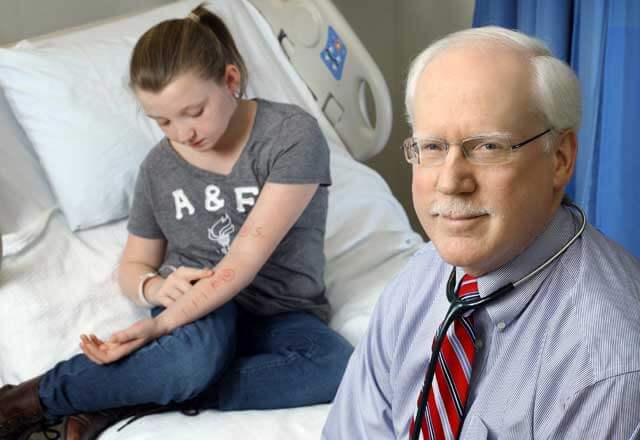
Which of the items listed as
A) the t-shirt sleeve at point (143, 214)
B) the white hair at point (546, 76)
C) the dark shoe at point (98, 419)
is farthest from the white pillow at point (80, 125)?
the white hair at point (546, 76)

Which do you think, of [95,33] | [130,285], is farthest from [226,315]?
[95,33]

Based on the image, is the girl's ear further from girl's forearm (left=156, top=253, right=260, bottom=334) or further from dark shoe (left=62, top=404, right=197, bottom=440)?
dark shoe (left=62, top=404, right=197, bottom=440)

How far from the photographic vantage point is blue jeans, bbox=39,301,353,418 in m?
1.75

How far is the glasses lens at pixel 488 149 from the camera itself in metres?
1.06

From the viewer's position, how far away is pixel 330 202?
2396 millimetres

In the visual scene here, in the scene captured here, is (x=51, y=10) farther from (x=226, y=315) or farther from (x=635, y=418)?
(x=635, y=418)

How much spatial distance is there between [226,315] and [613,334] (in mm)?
1020

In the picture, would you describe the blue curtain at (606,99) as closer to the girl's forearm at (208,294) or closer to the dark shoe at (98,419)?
the girl's forearm at (208,294)

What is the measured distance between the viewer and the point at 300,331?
190cm

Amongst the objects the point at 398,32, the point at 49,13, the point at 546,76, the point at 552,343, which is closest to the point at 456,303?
the point at 552,343

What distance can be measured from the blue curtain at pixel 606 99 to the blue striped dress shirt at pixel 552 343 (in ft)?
3.26

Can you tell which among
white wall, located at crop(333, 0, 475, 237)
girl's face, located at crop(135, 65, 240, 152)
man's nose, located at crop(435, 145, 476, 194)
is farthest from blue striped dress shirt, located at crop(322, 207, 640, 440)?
white wall, located at crop(333, 0, 475, 237)

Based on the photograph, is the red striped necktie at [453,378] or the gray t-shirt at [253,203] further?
the gray t-shirt at [253,203]

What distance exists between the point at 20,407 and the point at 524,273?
3.56 feet
